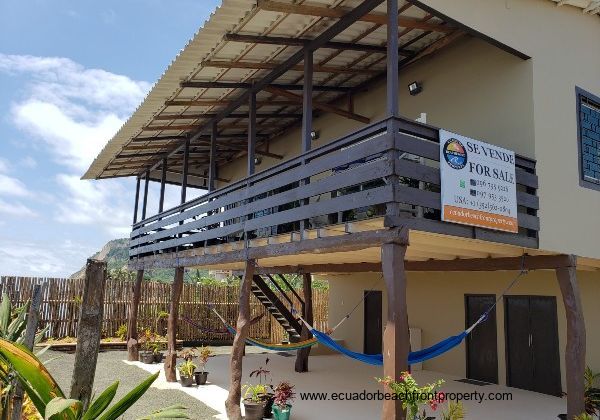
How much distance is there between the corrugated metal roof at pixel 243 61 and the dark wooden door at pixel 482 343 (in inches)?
209

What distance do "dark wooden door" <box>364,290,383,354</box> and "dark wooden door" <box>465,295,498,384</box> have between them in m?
3.26

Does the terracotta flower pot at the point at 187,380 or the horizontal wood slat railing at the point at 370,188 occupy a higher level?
the horizontal wood slat railing at the point at 370,188

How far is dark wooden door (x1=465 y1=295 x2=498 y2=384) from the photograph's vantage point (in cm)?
1057

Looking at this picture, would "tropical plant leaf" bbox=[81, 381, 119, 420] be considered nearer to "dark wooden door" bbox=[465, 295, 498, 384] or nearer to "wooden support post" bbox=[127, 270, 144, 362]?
"dark wooden door" bbox=[465, 295, 498, 384]

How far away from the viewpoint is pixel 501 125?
7.66 m

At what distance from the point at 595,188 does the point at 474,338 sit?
423 centimetres

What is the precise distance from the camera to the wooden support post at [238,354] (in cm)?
773

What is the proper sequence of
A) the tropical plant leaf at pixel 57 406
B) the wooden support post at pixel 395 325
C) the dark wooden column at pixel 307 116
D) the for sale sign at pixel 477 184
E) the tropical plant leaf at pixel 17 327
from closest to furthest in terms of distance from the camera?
the tropical plant leaf at pixel 57 406, the tropical plant leaf at pixel 17 327, the wooden support post at pixel 395 325, the for sale sign at pixel 477 184, the dark wooden column at pixel 307 116

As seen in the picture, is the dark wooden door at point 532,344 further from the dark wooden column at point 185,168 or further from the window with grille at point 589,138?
the dark wooden column at point 185,168

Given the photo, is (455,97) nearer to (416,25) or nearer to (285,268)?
(416,25)

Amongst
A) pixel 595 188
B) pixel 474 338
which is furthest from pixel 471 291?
pixel 595 188

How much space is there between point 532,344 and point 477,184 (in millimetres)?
5283

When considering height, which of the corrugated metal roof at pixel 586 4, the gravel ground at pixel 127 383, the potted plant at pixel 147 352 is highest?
the corrugated metal roof at pixel 586 4

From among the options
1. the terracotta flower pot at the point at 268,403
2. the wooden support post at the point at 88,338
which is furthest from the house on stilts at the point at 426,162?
the wooden support post at the point at 88,338
